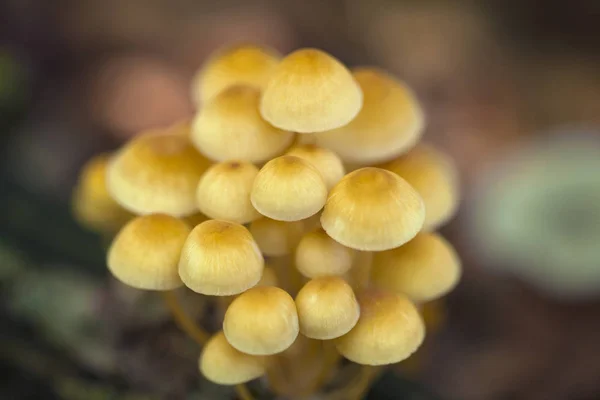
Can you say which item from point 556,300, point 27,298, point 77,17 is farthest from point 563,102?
point 27,298

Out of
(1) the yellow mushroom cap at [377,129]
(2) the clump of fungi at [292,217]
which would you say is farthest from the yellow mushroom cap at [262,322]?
(1) the yellow mushroom cap at [377,129]

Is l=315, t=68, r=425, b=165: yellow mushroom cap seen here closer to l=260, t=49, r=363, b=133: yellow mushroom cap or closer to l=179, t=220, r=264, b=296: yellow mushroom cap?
l=260, t=49, r=363, b=133: yellow mushroom cap

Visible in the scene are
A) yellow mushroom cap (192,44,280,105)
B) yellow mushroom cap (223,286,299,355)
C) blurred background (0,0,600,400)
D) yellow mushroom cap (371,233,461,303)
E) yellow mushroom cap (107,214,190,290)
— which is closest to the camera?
yellow mushroom cap (223,286,299,355)

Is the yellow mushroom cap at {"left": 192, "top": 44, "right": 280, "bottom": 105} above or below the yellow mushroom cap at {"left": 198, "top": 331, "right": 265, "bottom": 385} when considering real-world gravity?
above

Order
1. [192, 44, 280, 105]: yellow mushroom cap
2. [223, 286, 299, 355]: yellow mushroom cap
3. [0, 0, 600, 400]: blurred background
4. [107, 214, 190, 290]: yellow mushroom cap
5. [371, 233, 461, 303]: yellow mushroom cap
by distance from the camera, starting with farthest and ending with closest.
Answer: [0, 0, 600, 400]: blurred background → [192, 44, 280, 105]: yellow mushroom cap → [371, 233, 461, 303]: yellow mushroom cap → [107, 214, 190, 290]: yellow mushroom cap → [223, 286, 299, 355]: yellow mushroom cap

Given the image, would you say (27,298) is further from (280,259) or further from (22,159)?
→ (22,159)

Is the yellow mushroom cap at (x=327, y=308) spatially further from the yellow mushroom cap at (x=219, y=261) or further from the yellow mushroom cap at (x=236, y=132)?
the yellow mushroom cap at (x=236, y=132)

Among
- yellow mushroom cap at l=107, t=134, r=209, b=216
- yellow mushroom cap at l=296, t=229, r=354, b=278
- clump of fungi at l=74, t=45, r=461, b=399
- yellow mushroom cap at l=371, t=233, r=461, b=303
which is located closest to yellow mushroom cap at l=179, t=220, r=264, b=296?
clump of fungi at l=74, t=45, r=461, b=399

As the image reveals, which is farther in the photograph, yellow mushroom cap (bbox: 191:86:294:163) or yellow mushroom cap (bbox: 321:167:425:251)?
yellow mushroom cap (bbox: 191:86:294:163)
